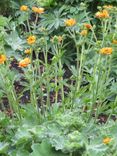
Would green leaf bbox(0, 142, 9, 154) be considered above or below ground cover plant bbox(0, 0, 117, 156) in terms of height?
below

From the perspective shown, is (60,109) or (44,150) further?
(60,109)

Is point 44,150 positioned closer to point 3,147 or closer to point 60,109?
point 3,147

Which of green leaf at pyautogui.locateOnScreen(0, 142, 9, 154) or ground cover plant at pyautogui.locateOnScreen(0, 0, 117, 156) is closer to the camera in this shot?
ground cover plant at pyautogui.locateOnScreen(0, 0, 117, 156)

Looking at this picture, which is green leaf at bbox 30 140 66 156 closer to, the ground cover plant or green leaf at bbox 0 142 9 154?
the ground cover plant

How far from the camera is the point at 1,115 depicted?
7.89ft

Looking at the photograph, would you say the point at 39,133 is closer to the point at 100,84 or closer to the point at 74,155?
the point at 74,155

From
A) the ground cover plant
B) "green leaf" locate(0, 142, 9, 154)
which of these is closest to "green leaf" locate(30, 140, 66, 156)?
the ground cover plant

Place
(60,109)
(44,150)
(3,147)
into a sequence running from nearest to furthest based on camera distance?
1. (44,150)
2. (3,147)
3. (60,109)

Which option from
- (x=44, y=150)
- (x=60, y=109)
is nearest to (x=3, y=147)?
(x=44, y=150)

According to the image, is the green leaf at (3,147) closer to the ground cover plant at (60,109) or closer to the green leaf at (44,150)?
the ground cover plant at (60,109)

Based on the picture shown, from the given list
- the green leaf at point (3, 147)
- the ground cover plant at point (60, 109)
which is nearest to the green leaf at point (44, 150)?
the ground cover plant at point (60, 109)

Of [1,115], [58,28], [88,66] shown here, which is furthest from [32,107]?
[58,28]

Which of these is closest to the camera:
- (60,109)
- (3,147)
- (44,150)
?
(44,150)

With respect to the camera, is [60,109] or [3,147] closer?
[3,147]
